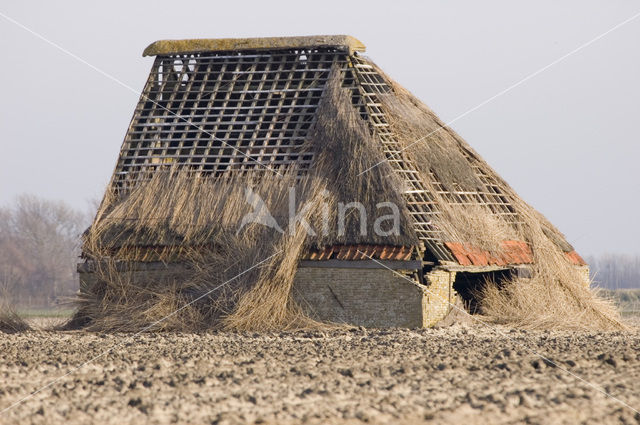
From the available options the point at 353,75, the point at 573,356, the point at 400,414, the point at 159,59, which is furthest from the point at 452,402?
the point at 159,59

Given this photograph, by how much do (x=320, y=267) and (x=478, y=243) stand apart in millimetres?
3121

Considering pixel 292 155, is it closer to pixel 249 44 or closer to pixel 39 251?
pixel 249 44

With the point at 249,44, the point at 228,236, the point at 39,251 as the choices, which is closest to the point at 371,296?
the point at 228,236

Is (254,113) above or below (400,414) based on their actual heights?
above

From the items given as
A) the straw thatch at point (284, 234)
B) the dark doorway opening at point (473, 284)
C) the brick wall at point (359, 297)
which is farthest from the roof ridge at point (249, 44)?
the dark doorway opening at point (473, 284)

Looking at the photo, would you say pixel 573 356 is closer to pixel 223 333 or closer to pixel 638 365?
pixel 638 365

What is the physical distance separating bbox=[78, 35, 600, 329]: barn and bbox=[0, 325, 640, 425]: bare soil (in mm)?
1933

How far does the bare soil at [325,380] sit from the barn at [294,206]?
6.34 feet

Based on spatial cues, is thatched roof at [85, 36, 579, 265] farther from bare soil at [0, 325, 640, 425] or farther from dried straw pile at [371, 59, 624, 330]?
bare soil at [0, 325, 640, 425]

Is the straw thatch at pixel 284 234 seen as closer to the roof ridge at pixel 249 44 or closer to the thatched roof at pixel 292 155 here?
the thatched roof at pixel 292 155

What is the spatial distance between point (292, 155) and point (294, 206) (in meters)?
1.66

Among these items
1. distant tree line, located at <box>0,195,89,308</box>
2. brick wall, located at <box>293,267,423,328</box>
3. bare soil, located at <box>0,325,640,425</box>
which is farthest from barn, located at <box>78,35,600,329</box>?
distant tree line, located at <box>0,195,89,308</box>

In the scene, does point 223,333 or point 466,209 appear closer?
point 223,333

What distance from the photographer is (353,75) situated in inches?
814
